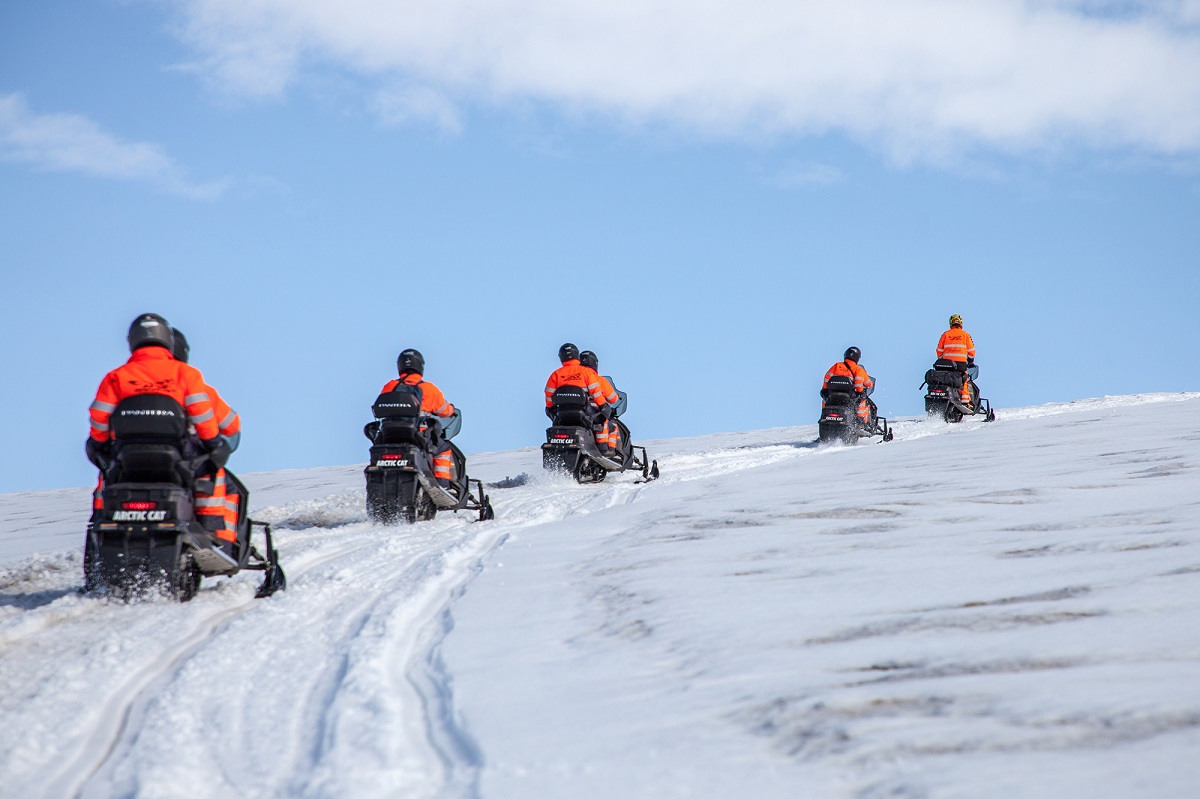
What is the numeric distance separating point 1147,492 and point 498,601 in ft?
14.6

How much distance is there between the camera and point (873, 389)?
59.7ft

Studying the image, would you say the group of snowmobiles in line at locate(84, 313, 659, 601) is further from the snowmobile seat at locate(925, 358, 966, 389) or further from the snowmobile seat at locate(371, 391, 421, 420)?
the snowmobile seat at locate(925, 358, 966, 389)

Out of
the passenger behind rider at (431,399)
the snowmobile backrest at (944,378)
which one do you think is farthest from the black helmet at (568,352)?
the snowmobile backrest at (944,378)

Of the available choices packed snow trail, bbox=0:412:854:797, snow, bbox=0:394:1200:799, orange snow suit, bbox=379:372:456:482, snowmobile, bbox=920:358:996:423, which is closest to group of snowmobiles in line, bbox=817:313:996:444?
snowmobile, bbox=920:358:996:423

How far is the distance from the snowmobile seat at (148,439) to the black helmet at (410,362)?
4.22 meters

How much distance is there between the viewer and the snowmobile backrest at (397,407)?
964 centimetres

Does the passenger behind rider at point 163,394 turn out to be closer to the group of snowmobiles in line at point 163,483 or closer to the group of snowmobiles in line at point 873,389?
the group of snowmobiles in line at point 163,483

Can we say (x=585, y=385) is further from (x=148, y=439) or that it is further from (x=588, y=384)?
(x=148, y=439)

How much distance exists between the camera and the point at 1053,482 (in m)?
8.07

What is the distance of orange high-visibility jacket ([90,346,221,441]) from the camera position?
595cm

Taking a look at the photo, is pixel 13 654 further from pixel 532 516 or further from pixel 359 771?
pixel 532 516

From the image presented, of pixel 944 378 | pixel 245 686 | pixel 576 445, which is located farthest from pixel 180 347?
pixel 944 378

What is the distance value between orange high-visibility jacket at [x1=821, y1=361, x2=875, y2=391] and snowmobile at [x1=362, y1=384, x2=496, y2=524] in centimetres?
911

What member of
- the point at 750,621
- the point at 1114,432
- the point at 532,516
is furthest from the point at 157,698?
the point at 1114,432
